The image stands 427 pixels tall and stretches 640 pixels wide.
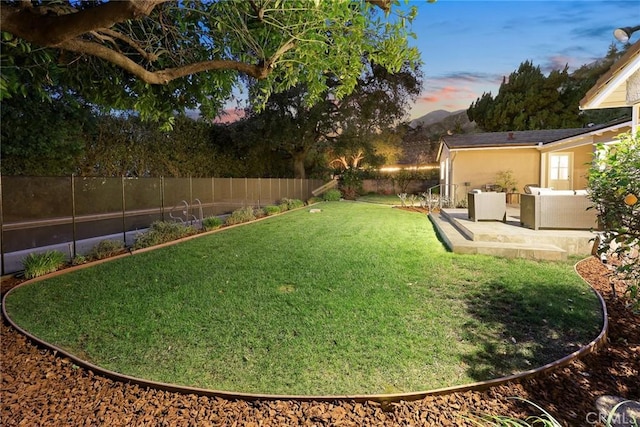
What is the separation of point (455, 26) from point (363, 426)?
13446 mm

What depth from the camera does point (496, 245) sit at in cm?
622

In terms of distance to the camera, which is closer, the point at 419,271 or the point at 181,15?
the point at 181,15

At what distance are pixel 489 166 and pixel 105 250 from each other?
14.4 meters

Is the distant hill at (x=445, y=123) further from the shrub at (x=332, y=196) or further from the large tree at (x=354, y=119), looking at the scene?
the shrub at (x=332, y=196)

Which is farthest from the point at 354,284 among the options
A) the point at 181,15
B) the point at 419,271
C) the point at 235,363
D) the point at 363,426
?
the point at 181,15

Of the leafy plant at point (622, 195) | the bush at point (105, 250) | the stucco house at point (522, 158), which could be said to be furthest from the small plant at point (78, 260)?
the stucco house at point (522, 158)

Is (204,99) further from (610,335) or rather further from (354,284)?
(610,335)

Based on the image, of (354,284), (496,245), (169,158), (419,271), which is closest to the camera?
(354,284)

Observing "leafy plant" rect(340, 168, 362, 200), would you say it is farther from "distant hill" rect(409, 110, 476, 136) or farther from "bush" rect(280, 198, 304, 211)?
"distant hill" rect(409, 110, 476, 136)

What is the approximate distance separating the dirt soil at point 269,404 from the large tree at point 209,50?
273 centimetres

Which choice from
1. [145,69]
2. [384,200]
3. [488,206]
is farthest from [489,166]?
[145,69]

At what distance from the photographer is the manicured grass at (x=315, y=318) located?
113 inches

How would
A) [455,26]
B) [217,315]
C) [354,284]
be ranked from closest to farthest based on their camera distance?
[217,315], [354,284], [455,26]

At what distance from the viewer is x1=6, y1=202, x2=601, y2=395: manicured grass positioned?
9.39 ft
